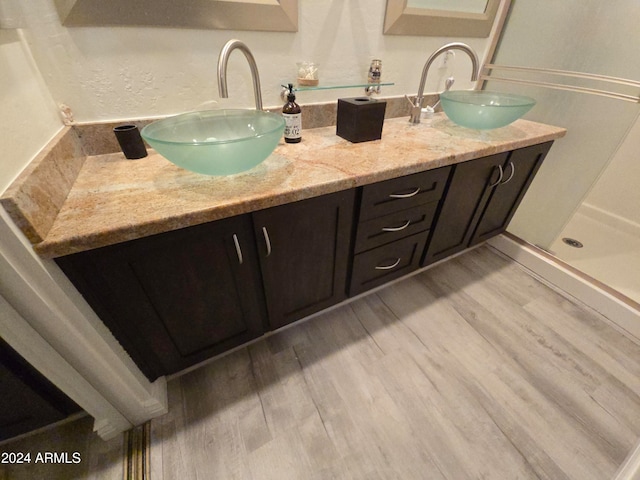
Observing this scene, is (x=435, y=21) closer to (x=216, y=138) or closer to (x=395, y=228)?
(x=395, y=228)

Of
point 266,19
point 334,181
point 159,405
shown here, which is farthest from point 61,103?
point 159,405

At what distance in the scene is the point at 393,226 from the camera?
3.46 feet

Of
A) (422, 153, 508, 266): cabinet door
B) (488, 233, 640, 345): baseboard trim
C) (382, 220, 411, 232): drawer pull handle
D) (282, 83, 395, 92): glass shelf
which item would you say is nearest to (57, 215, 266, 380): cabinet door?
(382, 220, 411, 232): drawer pull handle

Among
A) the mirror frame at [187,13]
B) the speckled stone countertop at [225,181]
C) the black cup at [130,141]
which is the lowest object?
the speckled stone countertop at [225,181]

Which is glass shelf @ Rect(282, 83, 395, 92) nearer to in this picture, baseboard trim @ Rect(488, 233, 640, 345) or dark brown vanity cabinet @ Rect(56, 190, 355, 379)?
dark brown vanity cabinet @ Rect(56, 190, 355, 379)

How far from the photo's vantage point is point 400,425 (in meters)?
0.96

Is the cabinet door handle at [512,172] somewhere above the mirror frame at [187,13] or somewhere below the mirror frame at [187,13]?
below

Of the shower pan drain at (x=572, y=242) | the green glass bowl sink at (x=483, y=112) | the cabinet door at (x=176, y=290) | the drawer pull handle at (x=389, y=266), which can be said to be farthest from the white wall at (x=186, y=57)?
the shower pan drain at (x=572, y=242)

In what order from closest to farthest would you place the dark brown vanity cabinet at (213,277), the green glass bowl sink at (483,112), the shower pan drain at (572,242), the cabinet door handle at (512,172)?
the dark brown vanity cabinet at (213,277) → the green glass bowl sink at (483,112) → the cabinet door handle at (512,172) → the shower pan drain at (572,242)

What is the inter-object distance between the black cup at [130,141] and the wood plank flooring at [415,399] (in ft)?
2.93

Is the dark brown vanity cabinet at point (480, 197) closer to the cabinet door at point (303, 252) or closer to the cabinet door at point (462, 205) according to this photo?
the cabinet door at point (462, 205)

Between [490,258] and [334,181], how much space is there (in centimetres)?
150

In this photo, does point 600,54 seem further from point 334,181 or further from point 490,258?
point 334,181

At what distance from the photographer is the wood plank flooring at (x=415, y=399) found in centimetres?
87
